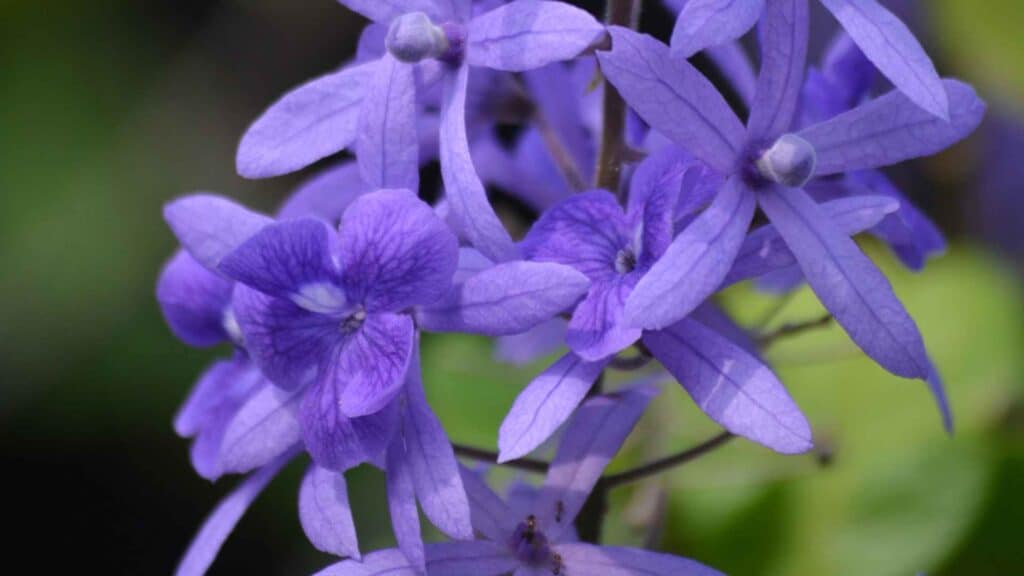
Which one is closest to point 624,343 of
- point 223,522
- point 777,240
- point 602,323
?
point 602,323

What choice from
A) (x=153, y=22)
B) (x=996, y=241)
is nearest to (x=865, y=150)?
(x=996, y=241)

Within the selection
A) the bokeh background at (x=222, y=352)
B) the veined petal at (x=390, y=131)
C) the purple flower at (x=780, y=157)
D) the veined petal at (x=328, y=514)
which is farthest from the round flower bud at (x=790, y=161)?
the bokeh background at (x=222, y=352)

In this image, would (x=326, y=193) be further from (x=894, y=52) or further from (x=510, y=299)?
(x=894, y=52)

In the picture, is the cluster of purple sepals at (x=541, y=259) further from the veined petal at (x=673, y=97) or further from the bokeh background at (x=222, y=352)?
the bokeh background at (x=222, y=352)

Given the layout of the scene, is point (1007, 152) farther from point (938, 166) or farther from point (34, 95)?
point (34, 95)

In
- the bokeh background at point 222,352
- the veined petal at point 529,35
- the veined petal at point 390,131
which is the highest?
the veined petal at point 529,35

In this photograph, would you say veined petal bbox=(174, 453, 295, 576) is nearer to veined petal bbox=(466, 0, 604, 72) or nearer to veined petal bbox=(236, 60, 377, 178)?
veined petal bbox=(236, 60, 377, 178)
